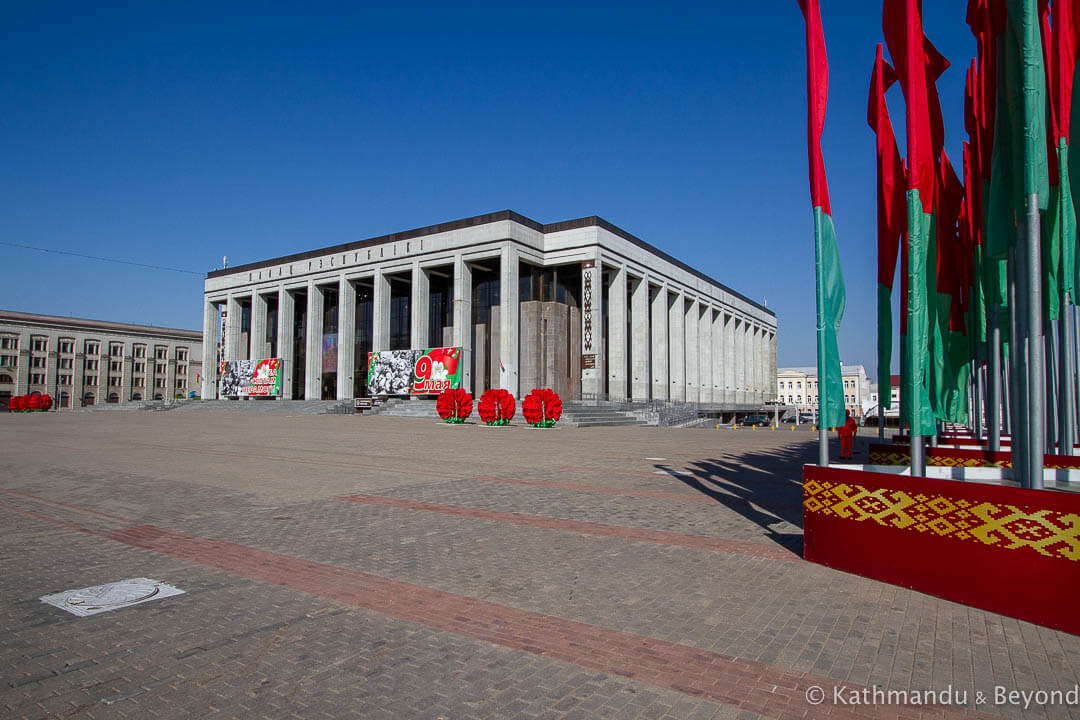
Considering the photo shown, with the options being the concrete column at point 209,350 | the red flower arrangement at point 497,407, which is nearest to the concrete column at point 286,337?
the concrete column at point 209,350

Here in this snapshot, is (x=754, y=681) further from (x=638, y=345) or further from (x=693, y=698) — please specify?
(x=638, y=345)

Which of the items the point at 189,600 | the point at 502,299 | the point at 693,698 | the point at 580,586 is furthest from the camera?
the point at 502,299

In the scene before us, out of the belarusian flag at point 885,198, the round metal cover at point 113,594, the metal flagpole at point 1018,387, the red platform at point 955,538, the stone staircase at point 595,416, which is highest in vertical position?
the belarusian flag at point 885,198

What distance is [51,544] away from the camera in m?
6.87

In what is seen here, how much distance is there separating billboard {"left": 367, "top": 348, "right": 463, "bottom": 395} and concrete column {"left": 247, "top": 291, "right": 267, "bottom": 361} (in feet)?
55.3

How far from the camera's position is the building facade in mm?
85625

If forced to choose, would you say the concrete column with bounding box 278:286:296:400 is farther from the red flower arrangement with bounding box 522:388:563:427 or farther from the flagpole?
the flagpole

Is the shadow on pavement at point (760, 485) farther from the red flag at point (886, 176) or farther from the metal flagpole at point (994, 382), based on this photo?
the red flag at point (886, 176)

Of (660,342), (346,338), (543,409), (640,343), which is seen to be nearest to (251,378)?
(346,338)

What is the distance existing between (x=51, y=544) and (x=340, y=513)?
311cm

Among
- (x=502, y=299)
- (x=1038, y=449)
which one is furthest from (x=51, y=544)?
(x=502, y=299)

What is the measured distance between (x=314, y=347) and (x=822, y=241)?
57.2 m

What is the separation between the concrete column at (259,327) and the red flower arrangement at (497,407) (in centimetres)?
3829

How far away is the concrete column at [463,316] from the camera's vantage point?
4912cm
